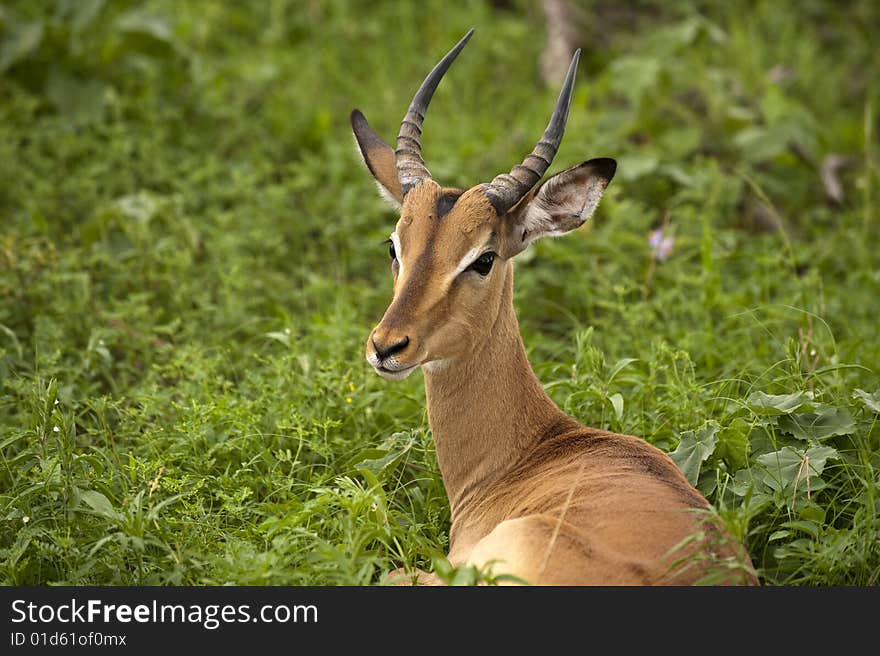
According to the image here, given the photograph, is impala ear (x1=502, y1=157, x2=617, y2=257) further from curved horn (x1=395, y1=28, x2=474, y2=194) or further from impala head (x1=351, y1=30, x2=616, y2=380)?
curved horn (x1=395, y1=28, x2=474, y2=194)

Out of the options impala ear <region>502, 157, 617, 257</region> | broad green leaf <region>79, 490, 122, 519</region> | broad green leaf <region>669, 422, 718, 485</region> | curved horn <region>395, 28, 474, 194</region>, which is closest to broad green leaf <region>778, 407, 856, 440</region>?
broad green leaf <region>669, 422, 718, 485</region>

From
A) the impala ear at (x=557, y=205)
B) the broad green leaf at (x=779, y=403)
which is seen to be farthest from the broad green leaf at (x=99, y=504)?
the broad green leaf at (x=779, y=403)

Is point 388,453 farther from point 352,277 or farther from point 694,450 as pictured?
point 352,277

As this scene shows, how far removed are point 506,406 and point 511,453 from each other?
20 cm

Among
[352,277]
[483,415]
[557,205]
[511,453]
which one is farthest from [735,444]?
[352,277]

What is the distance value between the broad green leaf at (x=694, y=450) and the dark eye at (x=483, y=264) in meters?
1.10

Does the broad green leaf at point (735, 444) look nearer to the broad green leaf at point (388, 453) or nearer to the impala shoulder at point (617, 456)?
the impala shoulder at point (617, 456)

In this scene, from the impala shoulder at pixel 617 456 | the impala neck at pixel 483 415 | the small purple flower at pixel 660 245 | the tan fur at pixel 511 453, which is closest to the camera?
the tan fur at pixel 511 453

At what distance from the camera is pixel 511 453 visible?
4.70m

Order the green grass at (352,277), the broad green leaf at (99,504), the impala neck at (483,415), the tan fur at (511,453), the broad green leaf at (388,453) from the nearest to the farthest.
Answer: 1. the tan fur at (511,453)
2. the broad green leaf at (99,504)
3. the green grass at (352,277)
4. the impala neck at (483,415)
5. the broad green leaf at (388,453)

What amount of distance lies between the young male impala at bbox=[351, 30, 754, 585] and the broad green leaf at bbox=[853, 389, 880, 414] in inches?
38.6

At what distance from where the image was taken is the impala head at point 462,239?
4289 mm

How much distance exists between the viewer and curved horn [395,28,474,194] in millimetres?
4789
